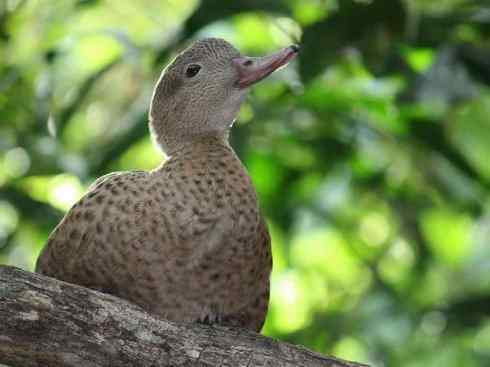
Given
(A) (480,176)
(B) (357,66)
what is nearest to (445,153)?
(A) (480,176)

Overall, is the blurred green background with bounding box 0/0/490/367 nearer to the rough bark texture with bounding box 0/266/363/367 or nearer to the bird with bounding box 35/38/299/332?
the bird with bounding box 35/38/299/332

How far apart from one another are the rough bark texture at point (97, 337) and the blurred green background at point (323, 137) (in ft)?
4.13

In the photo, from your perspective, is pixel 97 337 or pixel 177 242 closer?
pixel 97 337

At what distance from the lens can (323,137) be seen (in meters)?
4.64

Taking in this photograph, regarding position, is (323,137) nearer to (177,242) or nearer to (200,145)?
(200,145)

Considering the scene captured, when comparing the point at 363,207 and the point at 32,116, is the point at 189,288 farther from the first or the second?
the point at 363,207

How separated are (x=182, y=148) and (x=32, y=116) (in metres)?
1.35

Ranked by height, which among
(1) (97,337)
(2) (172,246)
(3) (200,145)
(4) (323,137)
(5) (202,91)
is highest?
(4) (323,137)

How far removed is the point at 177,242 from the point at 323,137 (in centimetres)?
188

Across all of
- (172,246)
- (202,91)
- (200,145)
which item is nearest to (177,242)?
(172,246)

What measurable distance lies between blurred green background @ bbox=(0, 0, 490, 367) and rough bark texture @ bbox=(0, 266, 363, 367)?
1.26m

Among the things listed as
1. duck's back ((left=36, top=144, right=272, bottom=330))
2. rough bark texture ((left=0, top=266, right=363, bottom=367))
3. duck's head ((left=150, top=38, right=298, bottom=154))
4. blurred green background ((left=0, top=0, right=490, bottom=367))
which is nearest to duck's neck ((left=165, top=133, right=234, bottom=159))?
duck's head ((left=150, top=38, right=298, bottom=154))

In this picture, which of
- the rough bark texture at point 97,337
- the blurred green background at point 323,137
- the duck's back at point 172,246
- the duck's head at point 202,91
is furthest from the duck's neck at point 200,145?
the rough bark texture at point 97,337

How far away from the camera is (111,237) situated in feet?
9.44
